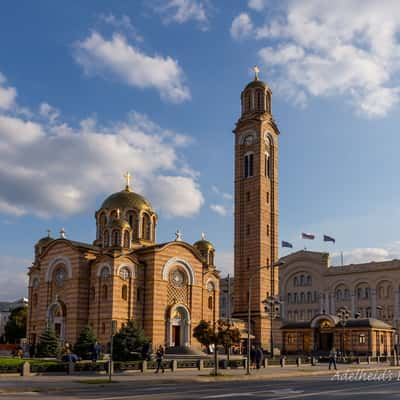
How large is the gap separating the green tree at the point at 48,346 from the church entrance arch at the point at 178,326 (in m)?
12.2

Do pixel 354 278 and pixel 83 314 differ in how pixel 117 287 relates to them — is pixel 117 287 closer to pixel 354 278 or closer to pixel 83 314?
pixel 83 314

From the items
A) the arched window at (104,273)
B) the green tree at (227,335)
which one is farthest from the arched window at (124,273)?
the green tree at (227,335)

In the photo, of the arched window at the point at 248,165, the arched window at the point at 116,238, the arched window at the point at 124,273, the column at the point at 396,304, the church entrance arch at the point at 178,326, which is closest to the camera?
the arched window at the point at 124,273

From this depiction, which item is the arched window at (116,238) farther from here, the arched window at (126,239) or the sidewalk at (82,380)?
the sidewalk at (82,380)

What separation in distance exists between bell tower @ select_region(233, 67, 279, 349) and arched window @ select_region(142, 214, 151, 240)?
1047cm

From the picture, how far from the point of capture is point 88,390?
23.4m

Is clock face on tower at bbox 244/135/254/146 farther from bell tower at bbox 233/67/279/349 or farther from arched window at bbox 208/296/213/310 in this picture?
arched window at bbox 208/296/213/310

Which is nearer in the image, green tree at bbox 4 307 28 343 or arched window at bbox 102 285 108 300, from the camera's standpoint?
arched window at bbox 102 285 108 300

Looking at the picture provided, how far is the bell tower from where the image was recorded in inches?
2539

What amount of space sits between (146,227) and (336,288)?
120 ft

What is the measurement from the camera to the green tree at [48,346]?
4594cm

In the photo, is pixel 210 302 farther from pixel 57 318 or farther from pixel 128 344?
pixel 128 344

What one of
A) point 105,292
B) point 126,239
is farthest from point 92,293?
point 126,239

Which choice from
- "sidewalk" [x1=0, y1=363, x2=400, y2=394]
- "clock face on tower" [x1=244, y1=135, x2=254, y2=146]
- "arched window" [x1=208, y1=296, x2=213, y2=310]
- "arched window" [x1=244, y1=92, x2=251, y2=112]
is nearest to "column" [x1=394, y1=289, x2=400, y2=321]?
"clock face on tower" [x1=244, y1=135, x2=254, y2=146]
